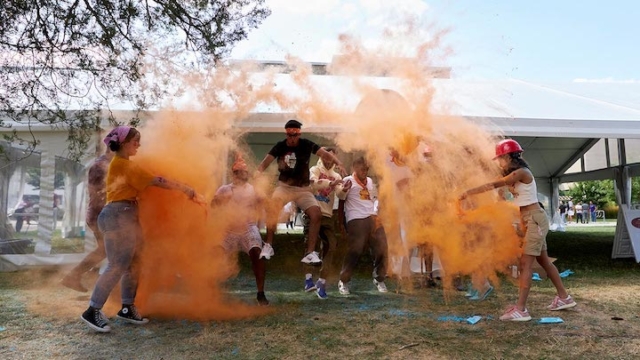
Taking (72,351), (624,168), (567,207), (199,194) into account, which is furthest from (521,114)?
(567,207)

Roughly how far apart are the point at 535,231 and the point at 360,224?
6.79ft

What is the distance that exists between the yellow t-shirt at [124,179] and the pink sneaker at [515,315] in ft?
12.4

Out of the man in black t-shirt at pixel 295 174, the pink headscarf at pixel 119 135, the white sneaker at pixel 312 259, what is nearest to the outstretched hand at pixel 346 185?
the man in black t-shirt at pixel 295 174

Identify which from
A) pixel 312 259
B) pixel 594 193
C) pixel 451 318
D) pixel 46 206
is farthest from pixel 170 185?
pixel 594 193

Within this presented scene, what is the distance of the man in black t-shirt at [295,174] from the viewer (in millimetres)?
5711

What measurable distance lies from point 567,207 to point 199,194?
30.2 m

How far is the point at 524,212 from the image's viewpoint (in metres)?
4.88

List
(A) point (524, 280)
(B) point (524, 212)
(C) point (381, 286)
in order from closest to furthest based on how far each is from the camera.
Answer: (A) point (524, 280), (B) point (524, 212), (C) point (381, 286)

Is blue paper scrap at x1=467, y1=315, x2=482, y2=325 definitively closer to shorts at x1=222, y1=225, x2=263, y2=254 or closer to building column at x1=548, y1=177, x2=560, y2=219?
shorts at x1=222, y1=225, x2=263, y2=254

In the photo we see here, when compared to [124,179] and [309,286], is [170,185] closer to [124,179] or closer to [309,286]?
[124,179]

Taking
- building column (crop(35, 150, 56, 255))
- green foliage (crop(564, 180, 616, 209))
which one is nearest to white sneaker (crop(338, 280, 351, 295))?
building column (crop(35, 150, 56, 255))

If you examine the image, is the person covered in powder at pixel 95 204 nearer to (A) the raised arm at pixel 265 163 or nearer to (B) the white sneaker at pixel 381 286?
(A) the raised arm at pixel 265 163

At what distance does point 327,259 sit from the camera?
6797 millimetres

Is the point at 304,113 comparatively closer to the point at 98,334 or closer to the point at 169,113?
the point at 169,113
